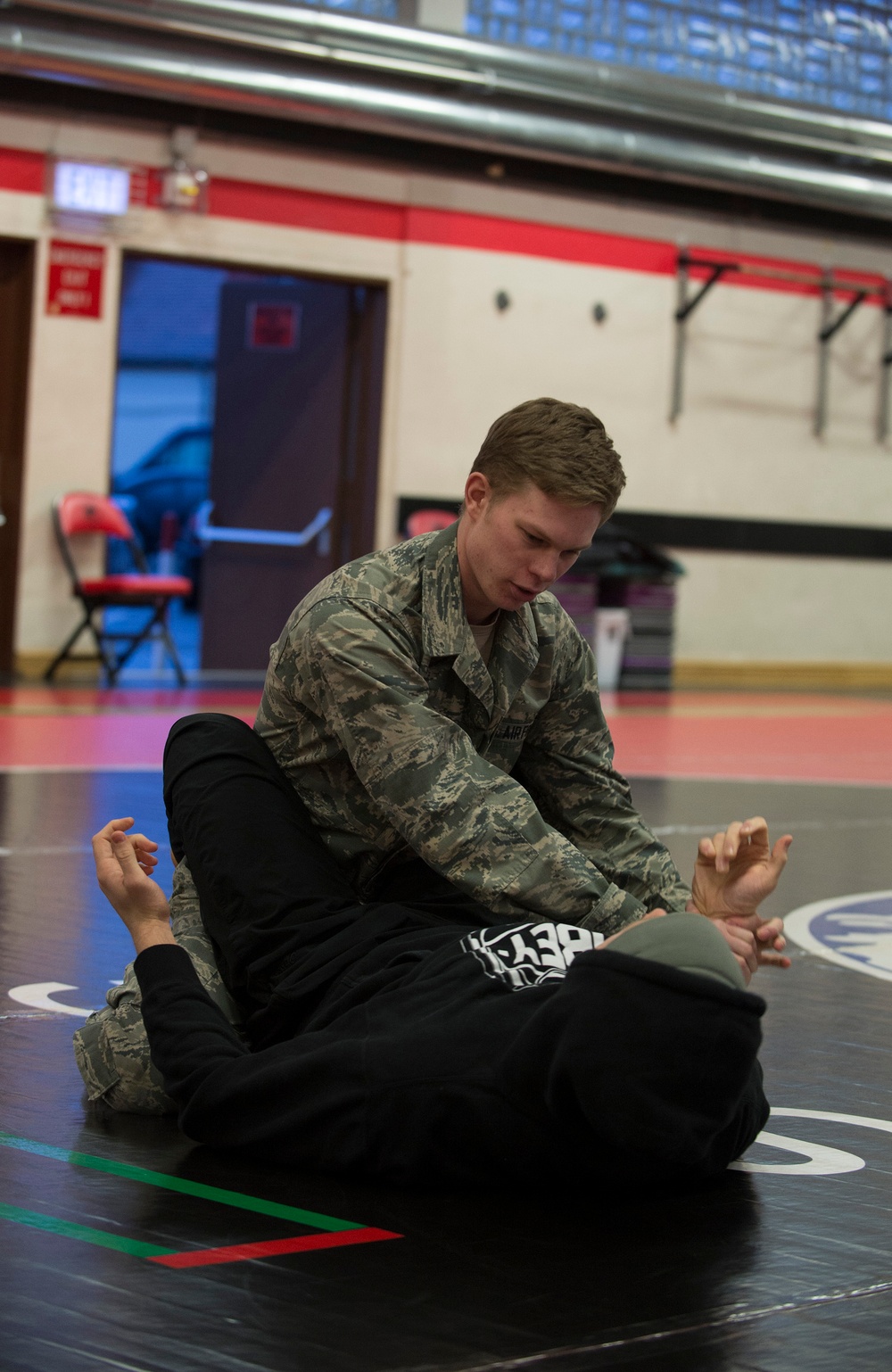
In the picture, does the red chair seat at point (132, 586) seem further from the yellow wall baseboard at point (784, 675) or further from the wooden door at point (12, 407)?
the yellow wall baseboard at point (784, 675)

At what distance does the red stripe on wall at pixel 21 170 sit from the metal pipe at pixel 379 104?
52 cm

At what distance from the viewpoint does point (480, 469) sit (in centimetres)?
233

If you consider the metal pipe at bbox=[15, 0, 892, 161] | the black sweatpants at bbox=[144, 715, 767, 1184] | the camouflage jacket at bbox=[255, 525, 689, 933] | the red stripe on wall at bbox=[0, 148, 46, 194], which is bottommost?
the black sweatpants at bbox=[144, 715, 767, 1184]

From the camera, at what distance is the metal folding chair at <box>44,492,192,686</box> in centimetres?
923

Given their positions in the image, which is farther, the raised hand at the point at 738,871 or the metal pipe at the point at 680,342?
the metal pipe at the point at 680,342

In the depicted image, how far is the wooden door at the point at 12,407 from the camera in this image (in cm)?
947

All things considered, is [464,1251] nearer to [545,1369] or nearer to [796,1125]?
[545,1369]

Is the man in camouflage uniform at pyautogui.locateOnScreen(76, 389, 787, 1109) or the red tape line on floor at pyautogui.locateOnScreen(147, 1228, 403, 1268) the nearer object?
the red tape line on floor at pyautogui.locateOnScreen(147, 1228, 403, 1268)

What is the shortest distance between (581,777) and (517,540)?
0.46 meters

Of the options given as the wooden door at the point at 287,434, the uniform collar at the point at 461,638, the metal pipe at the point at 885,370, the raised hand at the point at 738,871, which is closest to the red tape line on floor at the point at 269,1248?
the raised hand at the point at 738,871

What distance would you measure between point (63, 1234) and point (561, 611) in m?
1.15

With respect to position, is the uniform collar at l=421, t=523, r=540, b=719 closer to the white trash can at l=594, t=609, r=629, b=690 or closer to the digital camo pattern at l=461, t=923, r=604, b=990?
the digital camo pattern at l=461, t=923, r=604, b=990

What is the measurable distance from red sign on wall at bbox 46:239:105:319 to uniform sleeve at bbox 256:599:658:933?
764 centimetres

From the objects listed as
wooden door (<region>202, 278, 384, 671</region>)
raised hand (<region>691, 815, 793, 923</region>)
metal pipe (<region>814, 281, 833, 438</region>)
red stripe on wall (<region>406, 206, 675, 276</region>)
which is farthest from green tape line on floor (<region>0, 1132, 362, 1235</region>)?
metal pipe (<region>814, 281, 833, 438</region>)
